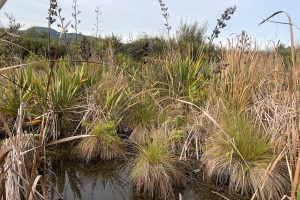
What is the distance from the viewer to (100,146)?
436cm

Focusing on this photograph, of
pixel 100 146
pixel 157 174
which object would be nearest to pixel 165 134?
pixel 157 174

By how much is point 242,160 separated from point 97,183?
5.31ft

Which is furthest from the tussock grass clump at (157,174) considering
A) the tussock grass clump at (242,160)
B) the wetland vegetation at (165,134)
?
the tussock grass clump at (242,160)

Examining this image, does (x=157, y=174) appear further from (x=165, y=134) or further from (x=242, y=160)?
(x=242, y=160)

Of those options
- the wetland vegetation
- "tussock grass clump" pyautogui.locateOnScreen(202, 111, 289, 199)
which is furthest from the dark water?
"tussock grass clump" pyautogui.locateOnScreen(202, 111, 289, 199)

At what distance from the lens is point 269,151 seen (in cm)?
365

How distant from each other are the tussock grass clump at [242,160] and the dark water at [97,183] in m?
0.19

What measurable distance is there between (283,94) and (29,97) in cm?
352

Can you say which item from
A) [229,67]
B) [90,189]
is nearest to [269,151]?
[229,67]

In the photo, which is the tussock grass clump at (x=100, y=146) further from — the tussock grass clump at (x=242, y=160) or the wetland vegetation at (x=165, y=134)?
Answer: the tussock grass clump at (x=242, y=160)

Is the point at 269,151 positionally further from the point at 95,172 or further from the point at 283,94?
the point at 95,172

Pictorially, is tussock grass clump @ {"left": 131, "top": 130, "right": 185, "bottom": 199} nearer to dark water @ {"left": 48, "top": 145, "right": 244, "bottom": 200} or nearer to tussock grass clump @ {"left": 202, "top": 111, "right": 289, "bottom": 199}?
dark water @ {"left": 48, "top": 145, "right": 244, "bottom": 200}

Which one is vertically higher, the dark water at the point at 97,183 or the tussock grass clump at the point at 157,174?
the tussock grass clump at the point at 157,174

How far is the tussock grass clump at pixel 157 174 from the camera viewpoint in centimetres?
341
